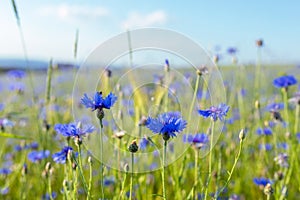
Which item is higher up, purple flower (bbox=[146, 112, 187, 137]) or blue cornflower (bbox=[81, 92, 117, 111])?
blue cornflower (bbox=[81, 92, 117, 111])

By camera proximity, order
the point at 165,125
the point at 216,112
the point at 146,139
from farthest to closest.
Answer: the point at 146,139 < the point at 216,112 < the point at 165,125

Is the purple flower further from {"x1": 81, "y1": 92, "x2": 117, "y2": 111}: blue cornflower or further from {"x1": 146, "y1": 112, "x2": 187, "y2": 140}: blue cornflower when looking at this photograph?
{"x1": 81, "y1": 92, "x2": 117, "y2": 111}: blue cornflower

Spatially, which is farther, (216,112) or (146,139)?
(146,139)

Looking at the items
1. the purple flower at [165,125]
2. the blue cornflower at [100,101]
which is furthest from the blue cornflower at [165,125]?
the blue cornflower at [100,101]

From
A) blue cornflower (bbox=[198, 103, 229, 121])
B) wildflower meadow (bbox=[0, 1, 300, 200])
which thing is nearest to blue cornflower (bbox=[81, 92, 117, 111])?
wildflower meadow (bbox=[0, 1, 300, 200])

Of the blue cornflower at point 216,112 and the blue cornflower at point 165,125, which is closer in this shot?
the blue cornflower at point 165,125

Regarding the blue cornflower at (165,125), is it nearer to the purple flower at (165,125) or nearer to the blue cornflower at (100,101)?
the purple flower at (165,125)

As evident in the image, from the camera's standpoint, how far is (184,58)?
151cm

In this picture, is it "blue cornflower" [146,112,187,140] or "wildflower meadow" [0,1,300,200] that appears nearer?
"blue cornflower" [146,112,187,140]

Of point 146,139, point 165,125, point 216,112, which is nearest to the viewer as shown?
point 165,125

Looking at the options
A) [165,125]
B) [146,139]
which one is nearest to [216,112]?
[165,125]

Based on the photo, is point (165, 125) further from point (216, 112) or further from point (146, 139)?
point (146, 139)

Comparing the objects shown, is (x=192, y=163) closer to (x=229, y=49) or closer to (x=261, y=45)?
(x=261, y=45)

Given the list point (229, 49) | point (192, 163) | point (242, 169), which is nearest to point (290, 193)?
point (242, 169)
